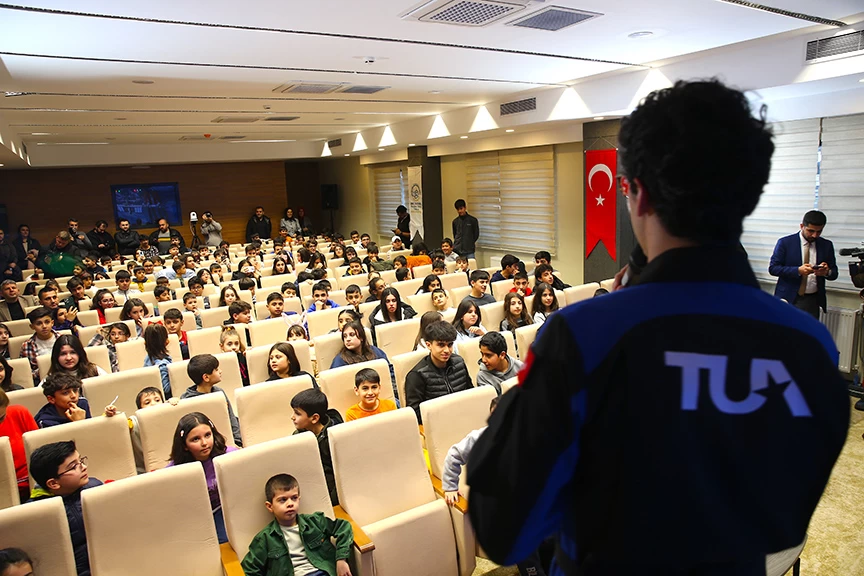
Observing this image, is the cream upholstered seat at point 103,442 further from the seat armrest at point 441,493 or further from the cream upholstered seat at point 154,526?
the seat armrest at point 441,493

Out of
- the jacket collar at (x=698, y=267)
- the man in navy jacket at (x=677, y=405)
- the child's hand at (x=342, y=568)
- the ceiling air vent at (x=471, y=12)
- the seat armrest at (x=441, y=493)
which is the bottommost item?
the child's hand at (x=342, y=568)

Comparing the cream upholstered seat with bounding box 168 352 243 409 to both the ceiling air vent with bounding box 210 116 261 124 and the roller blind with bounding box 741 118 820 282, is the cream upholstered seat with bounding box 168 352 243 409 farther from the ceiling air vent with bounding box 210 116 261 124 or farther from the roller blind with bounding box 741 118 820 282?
the ceiling air vent with bounding box 210 116 261 124

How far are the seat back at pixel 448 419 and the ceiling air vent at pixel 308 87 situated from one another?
4.80 metres

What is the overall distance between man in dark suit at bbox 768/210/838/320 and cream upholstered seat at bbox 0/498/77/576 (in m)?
6.02

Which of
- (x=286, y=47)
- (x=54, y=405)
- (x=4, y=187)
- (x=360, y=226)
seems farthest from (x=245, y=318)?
(x=4, y=187)

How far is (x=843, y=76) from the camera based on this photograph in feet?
17.5

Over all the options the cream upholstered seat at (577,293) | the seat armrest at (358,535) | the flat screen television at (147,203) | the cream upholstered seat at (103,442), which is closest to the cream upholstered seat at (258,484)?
the seat armrest at (358,535)

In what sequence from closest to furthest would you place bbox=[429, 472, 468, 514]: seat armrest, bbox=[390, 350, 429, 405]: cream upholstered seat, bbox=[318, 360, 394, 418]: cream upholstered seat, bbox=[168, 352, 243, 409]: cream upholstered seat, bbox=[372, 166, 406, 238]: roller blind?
bbox=[429, 472, 468, 514]: seat armrest → bbox=[318, 360, 394, 418]: cream upholstered seat → bbox=[390, 350, 429, 405]: cream upholstered seat → bbox=[168, 352, 243, 409]: cream upholstered seat → bbox=[372, 166, 406, 238]: roller blind

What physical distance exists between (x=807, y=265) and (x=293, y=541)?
526 cm

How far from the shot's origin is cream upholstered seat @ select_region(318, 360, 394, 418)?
4.35 meters

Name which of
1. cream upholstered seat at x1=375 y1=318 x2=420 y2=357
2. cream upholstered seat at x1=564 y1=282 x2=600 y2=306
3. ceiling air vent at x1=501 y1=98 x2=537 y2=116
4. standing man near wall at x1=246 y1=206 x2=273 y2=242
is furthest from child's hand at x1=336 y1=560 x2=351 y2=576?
standing man near wall at x1=246 y1=206 x2=273 y2=242

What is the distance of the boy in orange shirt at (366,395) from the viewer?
4.07 meters

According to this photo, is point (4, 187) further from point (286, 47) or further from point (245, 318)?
point (286, 47)

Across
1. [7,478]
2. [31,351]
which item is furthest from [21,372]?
[7,478]
